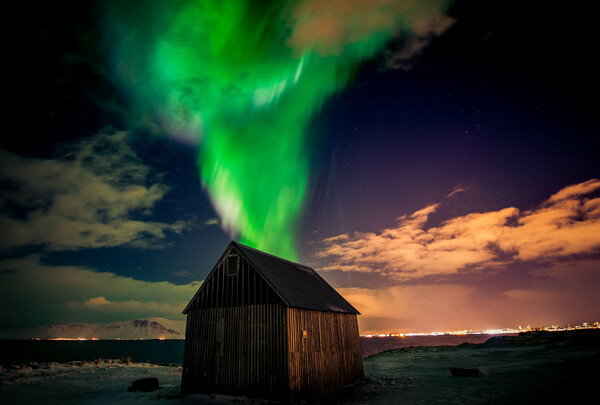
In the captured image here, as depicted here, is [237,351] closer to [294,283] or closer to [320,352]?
[320,352]

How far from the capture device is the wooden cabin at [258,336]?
16.2 meters

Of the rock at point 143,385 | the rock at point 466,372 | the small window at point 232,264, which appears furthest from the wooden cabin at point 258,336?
the rock at point 466,372

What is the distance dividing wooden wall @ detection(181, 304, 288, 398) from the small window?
213 centimetres

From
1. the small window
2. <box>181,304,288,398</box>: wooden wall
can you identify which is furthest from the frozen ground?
the small window

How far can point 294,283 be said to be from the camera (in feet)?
68.0

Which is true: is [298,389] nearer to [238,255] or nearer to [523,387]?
[238,255]

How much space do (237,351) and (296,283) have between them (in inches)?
227

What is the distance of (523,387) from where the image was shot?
56.6ft

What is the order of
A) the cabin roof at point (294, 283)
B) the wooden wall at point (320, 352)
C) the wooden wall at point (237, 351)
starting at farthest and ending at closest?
the cabin roof at point (294, 283), the wooden wall at point (320, 352), the wooden wall at point (237, 351)

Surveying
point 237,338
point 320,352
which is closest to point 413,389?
point 320,352

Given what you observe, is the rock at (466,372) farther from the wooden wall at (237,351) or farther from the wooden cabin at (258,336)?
the wooden wall at (237,351)

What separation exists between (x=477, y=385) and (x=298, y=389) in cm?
1169

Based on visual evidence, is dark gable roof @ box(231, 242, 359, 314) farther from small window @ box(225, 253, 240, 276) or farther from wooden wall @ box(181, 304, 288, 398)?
wooden wall @ box(181, 304, 288, 398)

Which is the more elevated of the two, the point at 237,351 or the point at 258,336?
the point at 258,336
